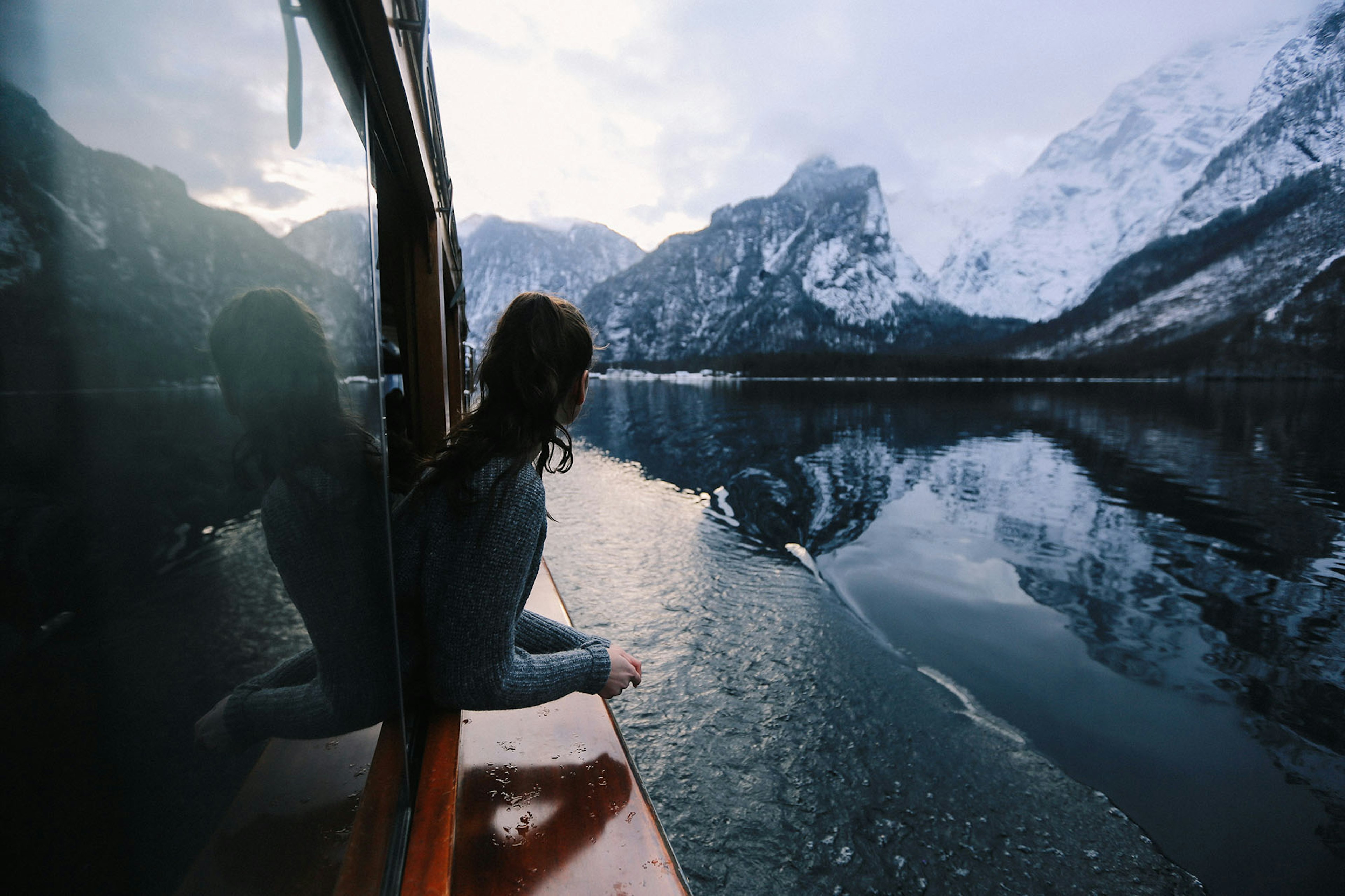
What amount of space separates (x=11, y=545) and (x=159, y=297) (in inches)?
10.0

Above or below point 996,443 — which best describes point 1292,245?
above

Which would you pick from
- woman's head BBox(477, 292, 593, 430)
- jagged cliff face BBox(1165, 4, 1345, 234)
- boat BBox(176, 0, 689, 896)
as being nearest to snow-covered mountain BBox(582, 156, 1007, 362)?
jagged cliff face BBox(1165, 4, 1345, 234)

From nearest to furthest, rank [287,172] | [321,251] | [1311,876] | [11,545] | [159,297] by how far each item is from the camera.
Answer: [11,545] < [159,297] < [287,172] < [321,251] < [1311,876]

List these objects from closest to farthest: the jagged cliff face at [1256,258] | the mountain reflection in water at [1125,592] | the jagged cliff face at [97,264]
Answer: the jagged cliff face at [97,264]
the mountain reflection in water at [1125,592]
the jagged cliff face at [1256,258]

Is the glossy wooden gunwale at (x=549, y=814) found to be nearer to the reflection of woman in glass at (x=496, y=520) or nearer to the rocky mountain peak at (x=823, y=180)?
the reflection of woman in glass at (x=496, y=520)

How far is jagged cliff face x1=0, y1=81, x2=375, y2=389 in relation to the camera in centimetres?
37

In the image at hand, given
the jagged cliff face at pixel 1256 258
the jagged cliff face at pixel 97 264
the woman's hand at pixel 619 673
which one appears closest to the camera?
the jagged cliff face at pixel 97 264

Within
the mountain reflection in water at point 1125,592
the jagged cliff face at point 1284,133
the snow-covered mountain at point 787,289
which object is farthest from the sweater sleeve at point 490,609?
the jagged cliff face at point 1284,133

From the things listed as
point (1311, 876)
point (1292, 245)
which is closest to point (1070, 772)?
point (1311, 876)

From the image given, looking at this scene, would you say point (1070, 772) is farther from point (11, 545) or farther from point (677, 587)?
point (11, 545)

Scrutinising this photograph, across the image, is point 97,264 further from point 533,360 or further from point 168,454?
point 533,360

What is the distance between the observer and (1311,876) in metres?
2.86

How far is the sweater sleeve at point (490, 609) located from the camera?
1365 mm

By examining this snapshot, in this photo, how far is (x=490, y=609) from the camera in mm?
1381
